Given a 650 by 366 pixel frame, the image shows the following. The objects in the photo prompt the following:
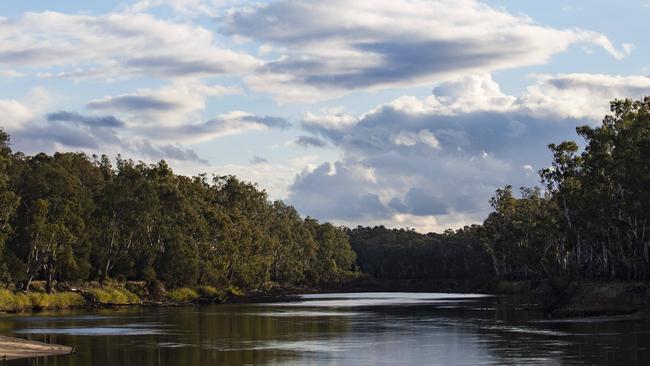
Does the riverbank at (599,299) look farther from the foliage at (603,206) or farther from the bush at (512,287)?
the bush at (512,287)

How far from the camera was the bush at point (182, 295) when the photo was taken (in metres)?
138

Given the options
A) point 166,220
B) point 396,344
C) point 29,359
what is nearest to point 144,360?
point 29,359

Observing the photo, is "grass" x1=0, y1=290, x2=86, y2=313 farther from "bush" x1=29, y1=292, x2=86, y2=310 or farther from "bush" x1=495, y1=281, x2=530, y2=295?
"bush" x1=495, y1=281, x2=530, y2=295

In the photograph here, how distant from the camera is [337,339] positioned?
66062 millimetres

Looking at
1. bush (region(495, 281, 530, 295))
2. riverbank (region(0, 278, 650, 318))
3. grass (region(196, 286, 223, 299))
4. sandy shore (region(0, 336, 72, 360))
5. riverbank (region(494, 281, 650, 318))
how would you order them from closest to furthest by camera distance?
sandy shore (region(0, 336, 72, 360)) < riverbank (region(494, 281, 650, 318)) < riverbank (region(0, 278, 650, 318)) < grass (region(196, 286, 223, 299)) < bush (region(495, 281, 530, 295))

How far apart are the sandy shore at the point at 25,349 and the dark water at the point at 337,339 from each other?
1.55 meters

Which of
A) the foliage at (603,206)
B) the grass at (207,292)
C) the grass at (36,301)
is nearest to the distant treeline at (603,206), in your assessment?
the foliage at (603,206)

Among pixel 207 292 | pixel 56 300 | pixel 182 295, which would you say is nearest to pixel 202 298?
pixel 182 295

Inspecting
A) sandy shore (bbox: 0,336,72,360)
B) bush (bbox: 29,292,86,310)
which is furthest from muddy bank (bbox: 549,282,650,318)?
bush (bbox: 29,292,86,310)

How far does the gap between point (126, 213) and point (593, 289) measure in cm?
7548

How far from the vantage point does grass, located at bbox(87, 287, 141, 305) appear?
12244 cm

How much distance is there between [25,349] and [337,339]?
23.1m

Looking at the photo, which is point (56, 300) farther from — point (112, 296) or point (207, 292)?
point (207, 292)

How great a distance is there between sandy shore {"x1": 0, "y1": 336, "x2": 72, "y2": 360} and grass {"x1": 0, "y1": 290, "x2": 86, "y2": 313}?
167 feet
